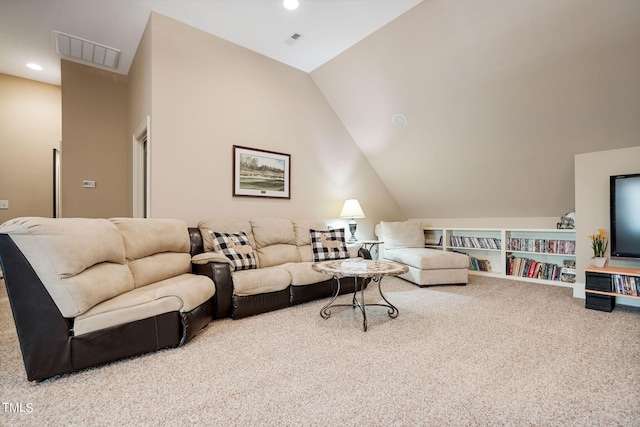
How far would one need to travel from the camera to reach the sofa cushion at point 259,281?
2643 millimetres

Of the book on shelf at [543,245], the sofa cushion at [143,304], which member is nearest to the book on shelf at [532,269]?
the book on shelf at [543,245]

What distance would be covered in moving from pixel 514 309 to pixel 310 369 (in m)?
2.31

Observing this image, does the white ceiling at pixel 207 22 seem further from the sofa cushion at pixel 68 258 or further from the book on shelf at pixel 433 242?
the book on shelf at pixel 433 242

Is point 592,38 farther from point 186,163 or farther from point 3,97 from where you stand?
point 3,97

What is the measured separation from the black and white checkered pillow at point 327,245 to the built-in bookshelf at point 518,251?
2.31 meters

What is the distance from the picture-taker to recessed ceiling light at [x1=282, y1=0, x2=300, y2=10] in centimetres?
283

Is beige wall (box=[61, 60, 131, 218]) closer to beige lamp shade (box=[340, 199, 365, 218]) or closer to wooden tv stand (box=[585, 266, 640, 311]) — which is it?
beige lamp shade (box=[340, 199, 365, 218])

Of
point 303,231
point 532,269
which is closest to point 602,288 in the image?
point 532,269

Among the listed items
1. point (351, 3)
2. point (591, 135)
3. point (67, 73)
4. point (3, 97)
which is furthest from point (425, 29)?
point (3, 97)

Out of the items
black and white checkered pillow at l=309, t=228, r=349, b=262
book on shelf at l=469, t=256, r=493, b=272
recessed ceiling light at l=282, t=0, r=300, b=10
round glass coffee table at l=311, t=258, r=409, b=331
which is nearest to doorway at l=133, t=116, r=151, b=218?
black and white checkered pillow at l=309, t=228, r=349, b=262

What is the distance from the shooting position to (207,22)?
10.6 ft

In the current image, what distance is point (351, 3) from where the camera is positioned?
288 cm

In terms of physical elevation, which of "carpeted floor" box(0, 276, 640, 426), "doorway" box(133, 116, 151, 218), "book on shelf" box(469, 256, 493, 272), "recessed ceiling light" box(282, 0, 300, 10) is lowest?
"carpeted floor" box(0, 276, 640, 426)

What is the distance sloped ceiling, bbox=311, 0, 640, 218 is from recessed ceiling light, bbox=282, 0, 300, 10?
3.38 feet
